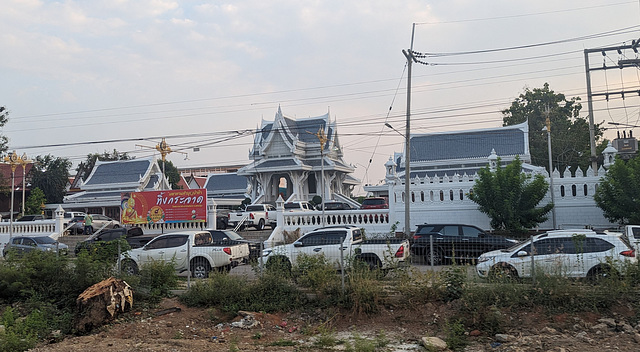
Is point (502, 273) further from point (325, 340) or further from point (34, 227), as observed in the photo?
point (34, 227)

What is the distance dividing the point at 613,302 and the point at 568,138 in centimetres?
3949

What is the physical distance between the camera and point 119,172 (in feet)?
169

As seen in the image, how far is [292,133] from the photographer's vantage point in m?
50.8

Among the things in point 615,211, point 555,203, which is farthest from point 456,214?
point 615,211

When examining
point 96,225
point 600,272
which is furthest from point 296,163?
point 600,272

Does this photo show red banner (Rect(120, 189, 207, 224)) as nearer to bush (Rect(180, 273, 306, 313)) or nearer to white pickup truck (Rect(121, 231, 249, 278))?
white pickup truck (Rect(121, 231, 249, 278))

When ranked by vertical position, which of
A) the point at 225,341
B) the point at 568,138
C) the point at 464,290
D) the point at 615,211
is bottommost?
the point at 225,341

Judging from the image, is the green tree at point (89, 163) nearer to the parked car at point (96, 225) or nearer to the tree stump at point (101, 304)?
the parked car at point (96, 225)

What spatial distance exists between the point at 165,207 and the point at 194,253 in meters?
12.7

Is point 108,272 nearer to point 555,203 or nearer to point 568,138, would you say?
point 555,203

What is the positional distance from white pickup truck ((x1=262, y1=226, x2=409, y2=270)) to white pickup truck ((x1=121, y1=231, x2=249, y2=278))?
146 cm

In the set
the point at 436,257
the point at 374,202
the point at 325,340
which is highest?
the point at 374,202

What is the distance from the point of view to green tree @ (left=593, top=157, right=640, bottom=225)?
18.8m

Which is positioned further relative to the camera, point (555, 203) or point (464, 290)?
point (555, 203)
